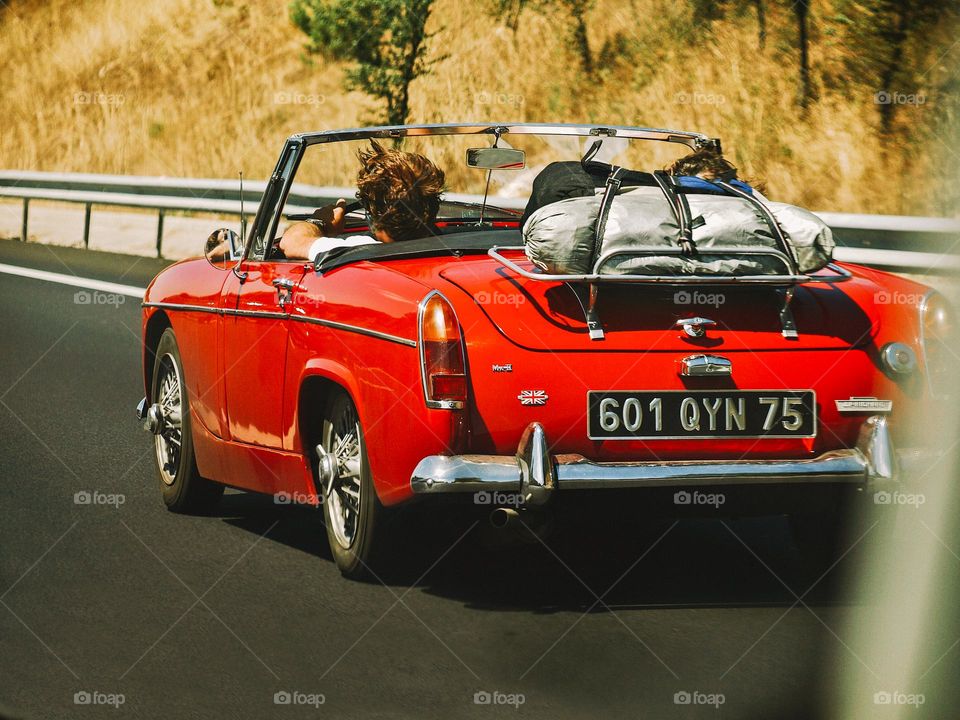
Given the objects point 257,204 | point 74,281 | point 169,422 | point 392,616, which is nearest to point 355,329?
point 392,616

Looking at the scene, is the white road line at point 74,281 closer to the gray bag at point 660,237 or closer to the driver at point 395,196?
the driver at point 395,196

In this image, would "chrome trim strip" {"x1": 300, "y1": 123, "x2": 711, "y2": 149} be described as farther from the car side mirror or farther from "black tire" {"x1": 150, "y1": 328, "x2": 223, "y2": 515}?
"black tire" {"x1": 150, "y1": 328, "x2": 223, "y2": 515}

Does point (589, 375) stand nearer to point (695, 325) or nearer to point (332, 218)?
point (695, 325)

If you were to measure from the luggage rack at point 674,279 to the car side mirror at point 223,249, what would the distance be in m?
1.59

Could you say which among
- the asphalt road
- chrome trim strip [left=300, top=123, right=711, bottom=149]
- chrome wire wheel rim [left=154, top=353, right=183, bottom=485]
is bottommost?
the asphalt road

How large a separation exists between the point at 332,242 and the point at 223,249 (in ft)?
2.17

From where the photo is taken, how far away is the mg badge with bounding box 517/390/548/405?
510cm

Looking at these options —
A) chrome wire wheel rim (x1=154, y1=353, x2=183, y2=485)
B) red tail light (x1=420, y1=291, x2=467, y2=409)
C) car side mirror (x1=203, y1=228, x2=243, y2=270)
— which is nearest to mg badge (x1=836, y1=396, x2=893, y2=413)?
red tail light (x1=420, y1=291, x2=467, y2=409)

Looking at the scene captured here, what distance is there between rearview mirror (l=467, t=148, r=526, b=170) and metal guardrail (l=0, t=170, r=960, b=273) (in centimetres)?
105

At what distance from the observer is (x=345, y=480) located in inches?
228

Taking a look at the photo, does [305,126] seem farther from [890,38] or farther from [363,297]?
[363,297]

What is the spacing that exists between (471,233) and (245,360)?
1050 mm

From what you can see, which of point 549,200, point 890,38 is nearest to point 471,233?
point 549,200

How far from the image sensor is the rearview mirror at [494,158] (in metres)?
6.06
